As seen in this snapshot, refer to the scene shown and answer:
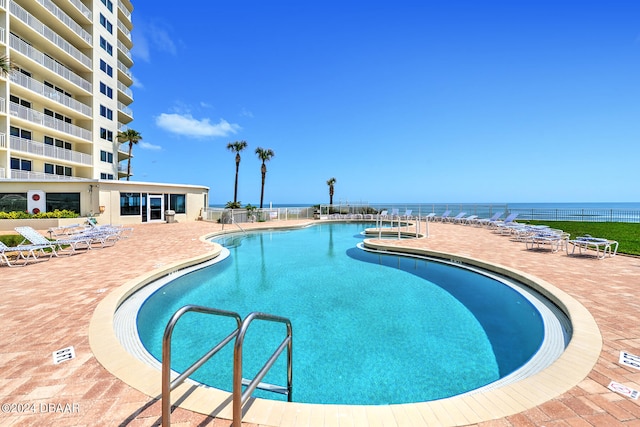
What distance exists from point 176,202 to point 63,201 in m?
6.46

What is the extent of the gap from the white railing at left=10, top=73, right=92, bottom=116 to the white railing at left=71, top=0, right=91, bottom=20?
292 inches

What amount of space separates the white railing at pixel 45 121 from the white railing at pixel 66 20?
7665 millimetres

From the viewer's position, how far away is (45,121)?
20.4 meters

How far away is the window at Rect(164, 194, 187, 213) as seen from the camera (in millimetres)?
21047

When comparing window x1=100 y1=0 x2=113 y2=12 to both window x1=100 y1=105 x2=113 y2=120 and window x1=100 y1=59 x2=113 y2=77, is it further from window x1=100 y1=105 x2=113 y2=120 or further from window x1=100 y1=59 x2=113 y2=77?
window x1=100 y1=105 x2=113 y2=120

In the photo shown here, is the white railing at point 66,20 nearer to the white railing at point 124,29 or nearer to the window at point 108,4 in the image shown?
the window at point 108,4

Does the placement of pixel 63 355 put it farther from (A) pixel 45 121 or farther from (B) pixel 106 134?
(B) pixel 106 134

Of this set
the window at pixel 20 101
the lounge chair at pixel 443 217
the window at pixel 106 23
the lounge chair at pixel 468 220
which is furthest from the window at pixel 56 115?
the lounge chair at pixel 468 220

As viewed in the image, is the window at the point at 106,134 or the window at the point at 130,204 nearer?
the window at the point at 130,204

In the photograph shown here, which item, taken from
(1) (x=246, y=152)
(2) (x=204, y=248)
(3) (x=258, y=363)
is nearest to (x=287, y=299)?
(3) (x=258, y=363)

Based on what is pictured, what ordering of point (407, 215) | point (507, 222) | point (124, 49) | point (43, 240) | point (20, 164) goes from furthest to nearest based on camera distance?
point (124, 49)
point (407, 215)
point (20, 164)
point (507, 222)
point (43, 240)

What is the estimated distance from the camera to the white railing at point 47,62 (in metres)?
18.5

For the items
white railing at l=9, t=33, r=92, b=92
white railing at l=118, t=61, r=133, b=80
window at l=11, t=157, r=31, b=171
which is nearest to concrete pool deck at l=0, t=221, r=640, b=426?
window at l=11, t=157, r=31, b=171

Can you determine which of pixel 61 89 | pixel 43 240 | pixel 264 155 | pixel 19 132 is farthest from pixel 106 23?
pixel 43 240
